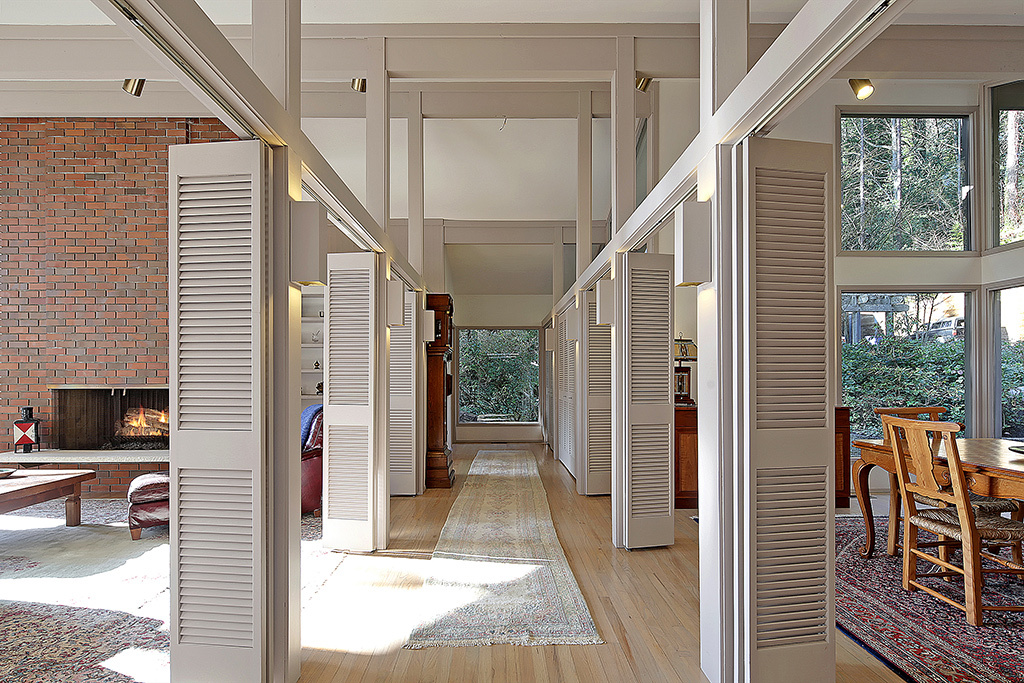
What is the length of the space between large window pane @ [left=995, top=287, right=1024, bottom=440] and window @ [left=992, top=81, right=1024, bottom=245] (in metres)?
0.60

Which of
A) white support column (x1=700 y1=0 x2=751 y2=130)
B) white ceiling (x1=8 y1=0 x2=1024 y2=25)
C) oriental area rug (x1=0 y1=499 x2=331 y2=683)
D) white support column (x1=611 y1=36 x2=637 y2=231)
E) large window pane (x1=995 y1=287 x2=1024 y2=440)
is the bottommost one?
oriental area rug (x1=0 y1=499 x2=331 y2=683)

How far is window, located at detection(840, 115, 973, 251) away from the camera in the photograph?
7035 millimetres

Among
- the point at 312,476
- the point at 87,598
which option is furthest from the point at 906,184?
the point at 87,598

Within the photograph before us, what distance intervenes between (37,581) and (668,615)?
3.59m

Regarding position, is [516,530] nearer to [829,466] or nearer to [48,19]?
[829,466]

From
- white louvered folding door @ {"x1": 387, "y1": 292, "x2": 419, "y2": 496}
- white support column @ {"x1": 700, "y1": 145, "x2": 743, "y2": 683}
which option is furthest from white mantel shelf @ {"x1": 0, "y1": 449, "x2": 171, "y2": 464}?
white support column @ {"x1": 700, "y1": 145, "x2": 743, "y2": 683}

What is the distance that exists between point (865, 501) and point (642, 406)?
1536 mm

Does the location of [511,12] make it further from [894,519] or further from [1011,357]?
[1011,357]

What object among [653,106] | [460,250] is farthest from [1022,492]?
[460,250]

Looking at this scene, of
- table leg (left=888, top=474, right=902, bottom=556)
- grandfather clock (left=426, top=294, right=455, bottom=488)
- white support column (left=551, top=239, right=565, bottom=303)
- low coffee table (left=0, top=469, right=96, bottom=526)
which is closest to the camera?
table leg (left=888, top=474, right=902, bottom=556)

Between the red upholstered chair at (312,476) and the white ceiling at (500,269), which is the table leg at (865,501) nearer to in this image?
the red upholstered chair at (312,476)

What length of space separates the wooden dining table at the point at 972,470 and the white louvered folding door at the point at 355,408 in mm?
3183

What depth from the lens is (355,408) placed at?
180 inches

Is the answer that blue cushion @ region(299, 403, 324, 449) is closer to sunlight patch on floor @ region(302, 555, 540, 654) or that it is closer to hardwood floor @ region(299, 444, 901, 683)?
hardwood floor @ region(299, 444, 901, 683)
